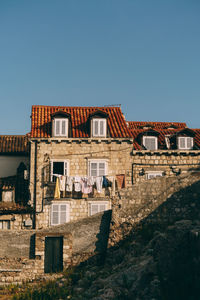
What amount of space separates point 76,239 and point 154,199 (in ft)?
17.4

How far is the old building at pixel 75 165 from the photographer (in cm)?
2967

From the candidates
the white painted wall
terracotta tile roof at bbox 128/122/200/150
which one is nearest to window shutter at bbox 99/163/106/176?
terracotta tile roof at bbox 128/122/200/150

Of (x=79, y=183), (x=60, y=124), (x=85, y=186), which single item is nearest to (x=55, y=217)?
(x=79, y=183)

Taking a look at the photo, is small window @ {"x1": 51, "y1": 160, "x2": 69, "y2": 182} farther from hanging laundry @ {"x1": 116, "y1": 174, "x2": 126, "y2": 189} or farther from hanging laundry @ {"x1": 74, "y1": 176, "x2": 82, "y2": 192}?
hanging laundry @ {"x1": 116, "y1": 174, "x2": 126, "y2": 189}

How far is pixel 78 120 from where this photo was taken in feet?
107

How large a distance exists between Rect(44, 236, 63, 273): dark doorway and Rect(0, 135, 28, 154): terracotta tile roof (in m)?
14.1

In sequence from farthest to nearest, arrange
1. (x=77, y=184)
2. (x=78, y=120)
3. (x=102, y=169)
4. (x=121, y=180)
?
(x=78, y=120)
(x=102, y=169)
(x=121, y=180)
(x=77, y=184)

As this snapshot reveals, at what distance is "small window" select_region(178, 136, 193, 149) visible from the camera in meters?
32.2

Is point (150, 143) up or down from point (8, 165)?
up

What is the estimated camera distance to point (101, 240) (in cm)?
2511

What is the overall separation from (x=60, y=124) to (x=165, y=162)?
27.4ft

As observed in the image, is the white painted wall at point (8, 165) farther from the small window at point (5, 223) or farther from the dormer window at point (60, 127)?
the small window at point (5, 223)

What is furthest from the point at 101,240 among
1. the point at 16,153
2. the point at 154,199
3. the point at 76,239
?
the point at 16,153

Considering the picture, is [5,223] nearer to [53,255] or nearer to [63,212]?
[63,212]
